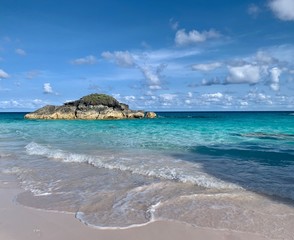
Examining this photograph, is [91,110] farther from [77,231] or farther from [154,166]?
[77,231]

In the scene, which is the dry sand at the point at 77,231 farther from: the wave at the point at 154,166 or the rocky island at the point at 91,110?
the rocky island at the point at 91,110

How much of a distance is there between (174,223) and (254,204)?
2577 millimetres

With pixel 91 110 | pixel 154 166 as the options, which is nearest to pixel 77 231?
pixel 154 166

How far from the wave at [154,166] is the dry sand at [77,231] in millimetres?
3761

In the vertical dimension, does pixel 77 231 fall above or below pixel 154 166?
below

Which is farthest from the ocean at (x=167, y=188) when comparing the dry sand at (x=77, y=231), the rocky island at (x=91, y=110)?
the rocky island at (x=91, y=110)

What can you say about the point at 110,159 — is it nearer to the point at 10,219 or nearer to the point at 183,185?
the point at 183,185

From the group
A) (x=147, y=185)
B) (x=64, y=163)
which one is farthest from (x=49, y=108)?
(x=147, y=185)

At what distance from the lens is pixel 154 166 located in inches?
523

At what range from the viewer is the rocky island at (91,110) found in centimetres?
8156

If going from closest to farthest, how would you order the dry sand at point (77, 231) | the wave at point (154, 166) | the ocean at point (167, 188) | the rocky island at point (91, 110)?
the dry sand at point (77, 231) → the ocean at point (167, 188) → the wave at point (154, 166) → the rocky island at point (91, 110)

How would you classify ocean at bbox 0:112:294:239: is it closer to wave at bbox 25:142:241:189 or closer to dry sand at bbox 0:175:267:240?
wave at bbox 25:142:241:189

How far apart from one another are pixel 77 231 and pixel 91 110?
252ft

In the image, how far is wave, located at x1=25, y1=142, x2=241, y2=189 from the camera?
1059 cm
